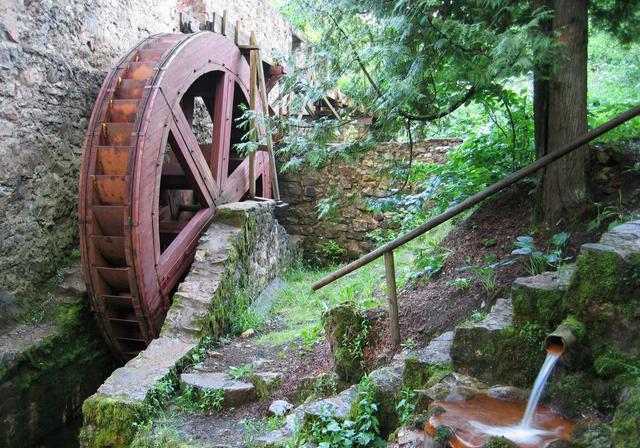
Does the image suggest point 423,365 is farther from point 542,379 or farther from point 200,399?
point 200,399

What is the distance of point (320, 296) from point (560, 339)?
397 centimetres

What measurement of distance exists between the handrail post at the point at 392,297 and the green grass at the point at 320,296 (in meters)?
0.90

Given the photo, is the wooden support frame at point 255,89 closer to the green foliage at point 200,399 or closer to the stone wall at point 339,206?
the stone wall at point 339,206

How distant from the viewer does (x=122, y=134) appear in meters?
4.69

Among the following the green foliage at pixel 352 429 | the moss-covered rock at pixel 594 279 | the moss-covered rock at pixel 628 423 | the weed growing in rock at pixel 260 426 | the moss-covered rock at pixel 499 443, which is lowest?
the weed growing in rock at pixel 260 426

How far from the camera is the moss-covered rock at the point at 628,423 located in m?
1.79

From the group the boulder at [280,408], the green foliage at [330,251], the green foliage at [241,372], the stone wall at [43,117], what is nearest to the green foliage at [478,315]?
the boulder at [280,408]

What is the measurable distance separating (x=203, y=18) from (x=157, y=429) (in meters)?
5.70

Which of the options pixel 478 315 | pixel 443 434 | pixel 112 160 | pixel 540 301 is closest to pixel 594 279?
pixel 540 301

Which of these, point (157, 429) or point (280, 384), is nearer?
point (157, 429)

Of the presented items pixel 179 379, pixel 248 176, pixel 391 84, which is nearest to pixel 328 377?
pixel 179 379

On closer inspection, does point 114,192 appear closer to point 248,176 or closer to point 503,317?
point 248,176

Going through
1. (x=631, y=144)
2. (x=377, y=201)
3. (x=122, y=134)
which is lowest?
(x=377, y=201)

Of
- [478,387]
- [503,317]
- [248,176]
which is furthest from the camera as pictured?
[248,176]
